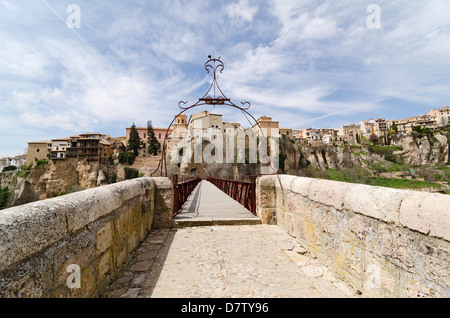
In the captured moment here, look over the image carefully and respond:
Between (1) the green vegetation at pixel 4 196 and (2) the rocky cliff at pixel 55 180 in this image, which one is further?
(2) the rocky cliff at pixel 55 180

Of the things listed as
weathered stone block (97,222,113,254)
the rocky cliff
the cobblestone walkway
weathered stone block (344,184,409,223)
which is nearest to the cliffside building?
the rocky cliff

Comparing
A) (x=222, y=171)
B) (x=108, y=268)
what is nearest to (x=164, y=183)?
(x=108, y=268)

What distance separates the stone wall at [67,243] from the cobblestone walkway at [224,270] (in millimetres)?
372

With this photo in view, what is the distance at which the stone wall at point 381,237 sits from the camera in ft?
4.78

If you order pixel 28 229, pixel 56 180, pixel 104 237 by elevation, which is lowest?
pixel 56 180

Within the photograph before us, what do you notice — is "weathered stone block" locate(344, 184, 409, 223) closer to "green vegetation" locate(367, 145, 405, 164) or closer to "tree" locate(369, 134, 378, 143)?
"green vegetation" locate(367, 145, 405, 164)

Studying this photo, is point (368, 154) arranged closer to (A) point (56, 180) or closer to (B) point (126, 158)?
(B) point (126, 158)

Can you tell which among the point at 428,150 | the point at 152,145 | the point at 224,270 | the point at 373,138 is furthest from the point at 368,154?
the point at 224,270

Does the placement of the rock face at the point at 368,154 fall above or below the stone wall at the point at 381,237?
above

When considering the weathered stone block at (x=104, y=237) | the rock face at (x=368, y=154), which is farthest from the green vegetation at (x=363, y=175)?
the weathered stone block at (x=104, y=237)

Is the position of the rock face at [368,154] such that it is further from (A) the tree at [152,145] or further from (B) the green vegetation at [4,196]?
(B) the green vegetation at [4,196]

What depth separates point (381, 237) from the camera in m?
1.91

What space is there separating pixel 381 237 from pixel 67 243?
8.20ft

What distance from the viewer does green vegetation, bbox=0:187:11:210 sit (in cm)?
4484
